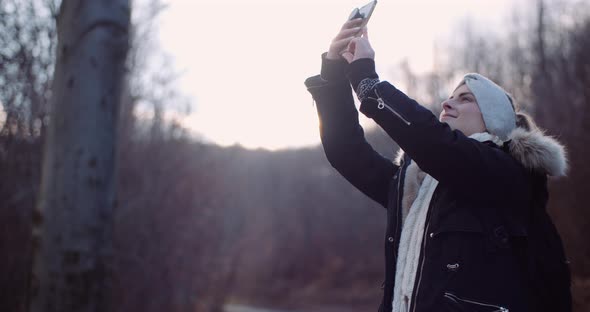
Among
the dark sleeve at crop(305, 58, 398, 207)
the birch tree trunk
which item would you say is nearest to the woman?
the dark sleeve at crop(305, 58, 398, 207)

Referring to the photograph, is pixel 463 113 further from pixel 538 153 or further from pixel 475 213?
pixel 475 213

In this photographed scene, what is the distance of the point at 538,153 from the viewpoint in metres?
2.05

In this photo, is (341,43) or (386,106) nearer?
(386,106)

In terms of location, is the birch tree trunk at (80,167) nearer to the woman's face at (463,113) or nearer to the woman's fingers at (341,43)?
the woman's fingers at (341,43)

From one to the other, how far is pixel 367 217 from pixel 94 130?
24.2 metres

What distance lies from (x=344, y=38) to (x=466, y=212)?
0.84 m

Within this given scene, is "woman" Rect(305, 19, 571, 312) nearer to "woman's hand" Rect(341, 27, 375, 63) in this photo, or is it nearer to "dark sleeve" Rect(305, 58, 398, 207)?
"woman's hand" Rect(341, 27, 375, 63)

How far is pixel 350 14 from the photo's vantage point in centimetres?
238

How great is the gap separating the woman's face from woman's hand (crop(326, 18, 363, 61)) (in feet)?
1.59

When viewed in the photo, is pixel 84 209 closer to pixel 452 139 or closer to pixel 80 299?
pixel 80 299

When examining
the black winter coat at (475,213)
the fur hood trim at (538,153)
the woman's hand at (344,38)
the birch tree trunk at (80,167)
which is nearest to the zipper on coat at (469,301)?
the black winter coat at (475,213)

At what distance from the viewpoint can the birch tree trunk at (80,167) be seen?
8.30 ft

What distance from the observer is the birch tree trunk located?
253 centimetres

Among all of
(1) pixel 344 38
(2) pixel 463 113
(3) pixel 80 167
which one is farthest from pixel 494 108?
(3) pixel 80 167
